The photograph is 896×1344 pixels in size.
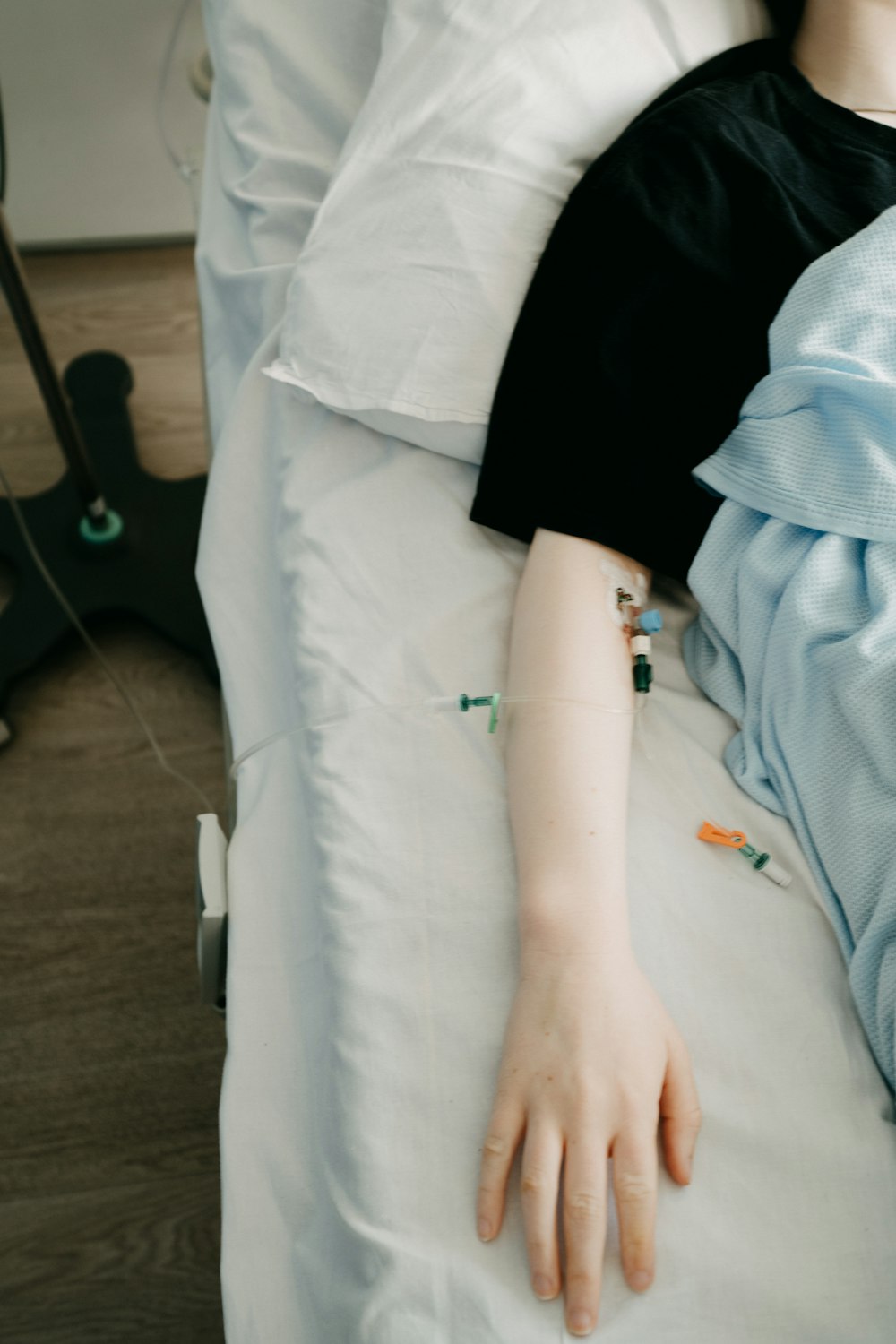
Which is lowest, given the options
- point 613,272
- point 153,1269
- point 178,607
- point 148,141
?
point 153,1269

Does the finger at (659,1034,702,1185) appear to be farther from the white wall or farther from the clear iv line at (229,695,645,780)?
the white wall

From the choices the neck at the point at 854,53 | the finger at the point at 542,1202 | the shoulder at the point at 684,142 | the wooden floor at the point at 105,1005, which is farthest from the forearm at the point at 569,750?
the wooden floor at the point at 105,1005

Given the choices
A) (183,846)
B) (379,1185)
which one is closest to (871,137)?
(379,1185)

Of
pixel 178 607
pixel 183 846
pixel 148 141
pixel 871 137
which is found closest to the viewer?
pixel 871 137

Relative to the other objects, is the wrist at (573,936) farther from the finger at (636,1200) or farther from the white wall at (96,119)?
the white wall at (96,119)

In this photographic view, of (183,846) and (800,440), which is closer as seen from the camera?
(800,440)

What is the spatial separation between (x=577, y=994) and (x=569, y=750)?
16 centimetres

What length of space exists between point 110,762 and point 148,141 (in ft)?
3.87

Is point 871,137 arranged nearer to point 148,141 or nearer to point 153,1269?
point 153,1269

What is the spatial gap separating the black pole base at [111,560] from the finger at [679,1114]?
3.06ft

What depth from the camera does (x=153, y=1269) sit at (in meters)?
0.99

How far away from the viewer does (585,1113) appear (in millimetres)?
536

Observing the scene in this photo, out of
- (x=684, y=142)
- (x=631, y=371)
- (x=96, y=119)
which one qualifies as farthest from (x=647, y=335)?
(x=96, y=119)

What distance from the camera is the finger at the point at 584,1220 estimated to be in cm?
50
